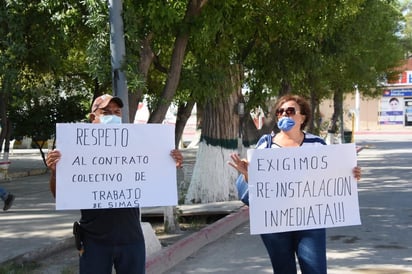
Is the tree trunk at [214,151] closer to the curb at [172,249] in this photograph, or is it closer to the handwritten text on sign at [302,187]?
the curb at [172,249]

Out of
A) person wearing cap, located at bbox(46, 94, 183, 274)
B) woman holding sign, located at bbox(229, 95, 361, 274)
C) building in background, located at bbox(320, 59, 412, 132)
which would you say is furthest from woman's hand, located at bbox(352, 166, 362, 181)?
building in background, located at bbox(320, 59, 412, 132)

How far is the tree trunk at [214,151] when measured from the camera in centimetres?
1262

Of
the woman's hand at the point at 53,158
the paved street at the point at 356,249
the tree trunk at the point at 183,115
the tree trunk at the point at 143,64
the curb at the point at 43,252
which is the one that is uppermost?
the tree trunk at the point at 143,64

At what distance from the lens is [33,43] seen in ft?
27.4

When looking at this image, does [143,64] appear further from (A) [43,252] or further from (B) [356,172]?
(B) [356,172]

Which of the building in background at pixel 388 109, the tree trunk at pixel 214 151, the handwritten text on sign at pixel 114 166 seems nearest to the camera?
the handwritten text on sign at pixel 114 166

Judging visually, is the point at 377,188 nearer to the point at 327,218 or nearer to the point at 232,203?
the point at 232,203

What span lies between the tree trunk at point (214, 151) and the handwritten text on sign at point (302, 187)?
8.04 m

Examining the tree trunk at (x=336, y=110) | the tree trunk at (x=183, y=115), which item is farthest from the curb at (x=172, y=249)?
the tree trunk at (x=336, y=110)

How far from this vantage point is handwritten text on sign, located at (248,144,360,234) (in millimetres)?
4395

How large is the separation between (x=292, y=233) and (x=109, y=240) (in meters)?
1.26

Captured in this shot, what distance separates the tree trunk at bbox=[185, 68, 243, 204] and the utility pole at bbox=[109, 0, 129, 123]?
529cm

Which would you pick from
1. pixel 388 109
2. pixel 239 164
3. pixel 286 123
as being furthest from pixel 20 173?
pixel 388 109

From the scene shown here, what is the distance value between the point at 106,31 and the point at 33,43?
1.44m
